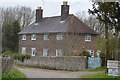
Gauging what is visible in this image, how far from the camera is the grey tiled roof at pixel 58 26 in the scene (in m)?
19.2

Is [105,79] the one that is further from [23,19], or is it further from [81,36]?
[23,19]

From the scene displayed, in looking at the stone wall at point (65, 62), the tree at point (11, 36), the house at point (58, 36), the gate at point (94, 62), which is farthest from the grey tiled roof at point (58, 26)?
the gate at point (94, 62)

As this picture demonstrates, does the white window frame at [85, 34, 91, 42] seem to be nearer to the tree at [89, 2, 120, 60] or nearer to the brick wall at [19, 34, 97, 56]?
the brick wall at [19, 34, 97, 56]

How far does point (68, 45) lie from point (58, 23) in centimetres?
402

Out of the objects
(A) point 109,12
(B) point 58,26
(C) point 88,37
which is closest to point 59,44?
(B) point 58,26

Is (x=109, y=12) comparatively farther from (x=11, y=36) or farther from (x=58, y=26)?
(x=11, y=36)

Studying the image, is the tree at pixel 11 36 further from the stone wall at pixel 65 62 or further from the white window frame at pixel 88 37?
the white window frame at pixel 88 37

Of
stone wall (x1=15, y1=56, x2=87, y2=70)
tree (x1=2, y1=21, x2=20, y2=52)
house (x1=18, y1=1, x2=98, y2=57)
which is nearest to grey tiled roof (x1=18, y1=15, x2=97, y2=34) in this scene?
house (x1=18, y1=1, x2=98, y2=57)

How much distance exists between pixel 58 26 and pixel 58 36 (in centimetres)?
93

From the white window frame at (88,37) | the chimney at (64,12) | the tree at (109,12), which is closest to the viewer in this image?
the tree at (109,12)

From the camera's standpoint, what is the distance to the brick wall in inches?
679

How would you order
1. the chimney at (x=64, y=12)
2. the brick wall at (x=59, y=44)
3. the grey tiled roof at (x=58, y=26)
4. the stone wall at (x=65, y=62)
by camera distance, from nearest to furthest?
1. the stone wall at (x=65, y=62)
2. the brick wall at (x=59, y=44)
3. the chimney at (x=64, y=12)
4. the grey tiled roof at (x=58, y=26)

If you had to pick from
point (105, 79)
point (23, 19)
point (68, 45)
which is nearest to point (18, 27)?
point (23, 19)

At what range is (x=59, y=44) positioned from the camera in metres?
20.0
